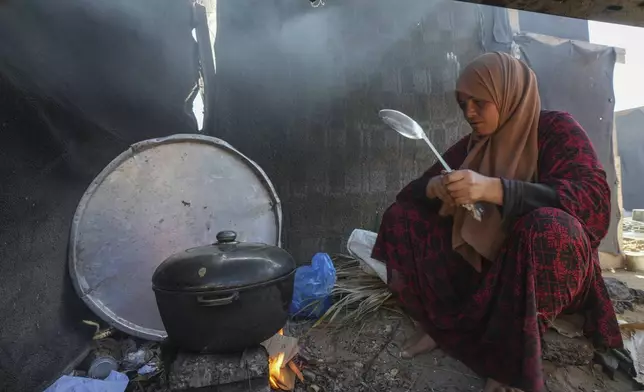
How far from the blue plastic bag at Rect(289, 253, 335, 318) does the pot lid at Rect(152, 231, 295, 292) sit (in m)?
0.83

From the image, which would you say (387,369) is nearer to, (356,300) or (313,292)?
(356,300)

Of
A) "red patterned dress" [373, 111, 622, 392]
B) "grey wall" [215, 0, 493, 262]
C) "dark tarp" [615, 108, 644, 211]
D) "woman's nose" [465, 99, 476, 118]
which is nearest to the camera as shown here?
"red patterned dress" [373, 111, 622, 392]

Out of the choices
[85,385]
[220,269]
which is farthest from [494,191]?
[85,385]

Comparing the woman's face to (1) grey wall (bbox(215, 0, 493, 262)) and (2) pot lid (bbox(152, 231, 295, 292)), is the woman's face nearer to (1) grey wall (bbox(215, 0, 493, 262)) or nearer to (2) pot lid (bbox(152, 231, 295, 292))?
(2) pot lid (bbox(152, 231, 295, 292))

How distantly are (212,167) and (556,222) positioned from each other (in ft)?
6.18

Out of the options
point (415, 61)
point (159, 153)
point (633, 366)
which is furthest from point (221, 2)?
point (633, 366)

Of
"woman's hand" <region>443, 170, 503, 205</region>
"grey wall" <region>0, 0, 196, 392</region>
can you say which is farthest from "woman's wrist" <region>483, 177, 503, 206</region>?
"grey wall" <region>0, 0, 196, 392</region>

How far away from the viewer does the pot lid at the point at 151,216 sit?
6.47 feet

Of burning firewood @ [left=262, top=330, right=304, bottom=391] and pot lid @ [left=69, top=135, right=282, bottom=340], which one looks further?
pot lid @ [left=69, top=135, right=282, bottom=340]

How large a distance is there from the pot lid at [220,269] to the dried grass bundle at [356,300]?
776 mm

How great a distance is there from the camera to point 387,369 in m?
1.71

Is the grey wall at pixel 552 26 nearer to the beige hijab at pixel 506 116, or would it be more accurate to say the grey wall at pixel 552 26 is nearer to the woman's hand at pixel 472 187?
the beige hijab at pixel 506 116

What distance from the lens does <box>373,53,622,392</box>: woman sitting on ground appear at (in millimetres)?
1278

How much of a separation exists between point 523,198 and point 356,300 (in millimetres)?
1179
